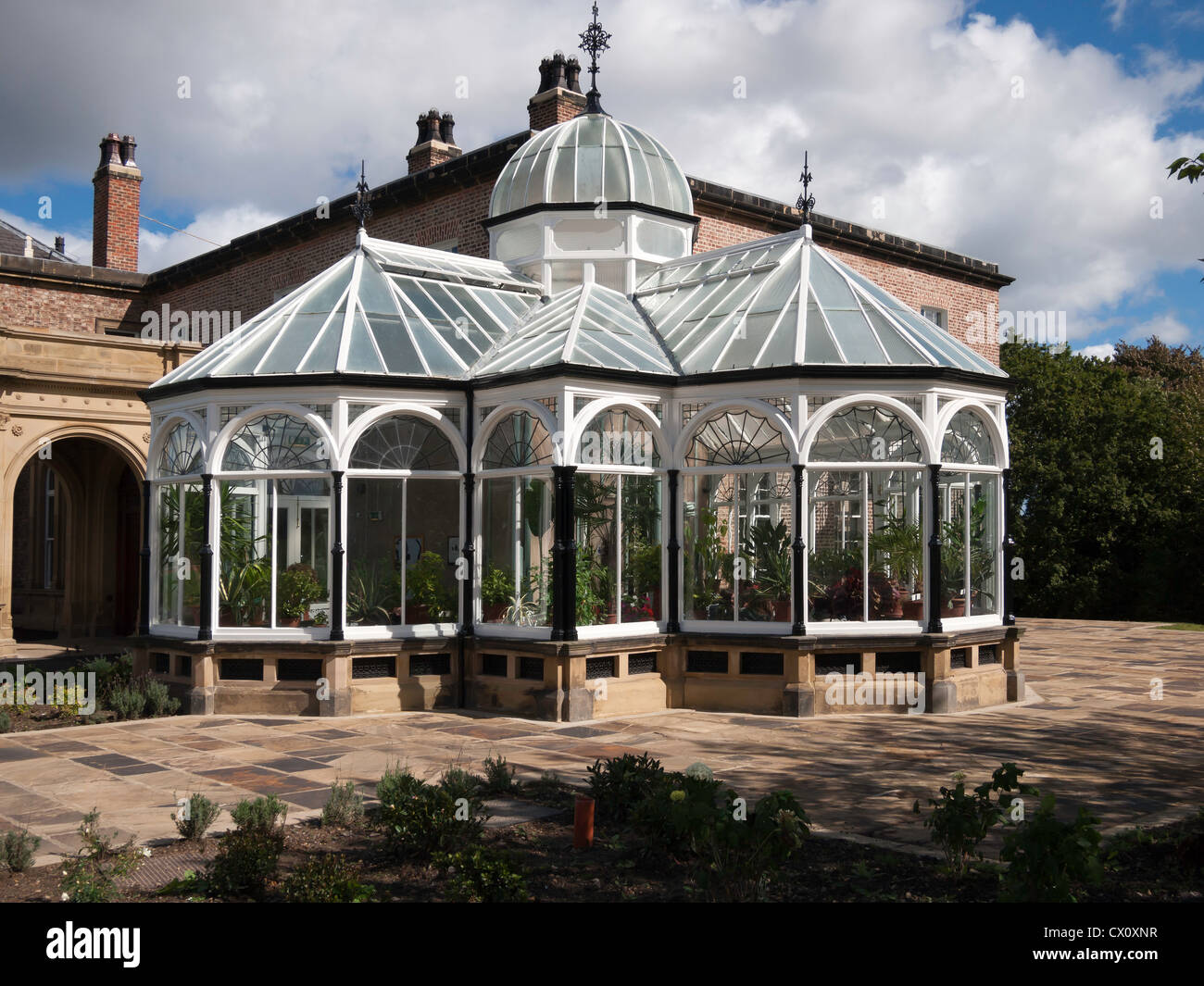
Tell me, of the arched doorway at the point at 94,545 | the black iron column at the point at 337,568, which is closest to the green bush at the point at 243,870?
the black iron column at the point at 337,568

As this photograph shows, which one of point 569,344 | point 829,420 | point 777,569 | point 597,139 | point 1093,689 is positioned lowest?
point 1093,689

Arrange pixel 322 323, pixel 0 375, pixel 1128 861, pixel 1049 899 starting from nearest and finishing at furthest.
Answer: pixel 1049 899 < pixel 1128 861 < pixel 322 323 < pixel 0 375

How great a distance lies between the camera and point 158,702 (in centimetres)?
1177

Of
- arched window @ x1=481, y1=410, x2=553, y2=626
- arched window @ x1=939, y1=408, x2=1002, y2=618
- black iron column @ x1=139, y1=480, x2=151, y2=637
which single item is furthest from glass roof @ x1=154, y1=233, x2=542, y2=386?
arched window @ x1=939, y1=408, x2=1002, y2=618

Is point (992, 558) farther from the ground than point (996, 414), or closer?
closer

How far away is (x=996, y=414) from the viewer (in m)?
13.0

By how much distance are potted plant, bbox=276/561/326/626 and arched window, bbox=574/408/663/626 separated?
2946 millimetres

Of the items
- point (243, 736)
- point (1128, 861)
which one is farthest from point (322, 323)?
point (1128, 861)

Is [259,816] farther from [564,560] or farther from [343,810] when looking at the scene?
[564,560]

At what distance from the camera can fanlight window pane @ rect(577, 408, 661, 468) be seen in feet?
39.9

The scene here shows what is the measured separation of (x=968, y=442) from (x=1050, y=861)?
8493 millimetres

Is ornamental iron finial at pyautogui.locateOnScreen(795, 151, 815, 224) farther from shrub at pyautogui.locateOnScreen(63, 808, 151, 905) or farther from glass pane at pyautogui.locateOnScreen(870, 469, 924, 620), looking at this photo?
shrub at pyautogui.locateOnScreen(63, 808, 151, 905)

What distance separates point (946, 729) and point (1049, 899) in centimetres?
622

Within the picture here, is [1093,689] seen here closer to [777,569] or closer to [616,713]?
[777,569]
